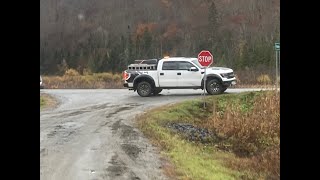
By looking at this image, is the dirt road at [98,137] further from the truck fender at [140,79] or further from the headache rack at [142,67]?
the headache rack at [142,67]

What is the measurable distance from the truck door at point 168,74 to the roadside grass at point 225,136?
0.25m

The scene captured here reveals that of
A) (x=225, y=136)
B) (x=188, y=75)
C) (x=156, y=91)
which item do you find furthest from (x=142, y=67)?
(x=225, y=136)

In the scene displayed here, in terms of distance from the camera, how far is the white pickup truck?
3.83m

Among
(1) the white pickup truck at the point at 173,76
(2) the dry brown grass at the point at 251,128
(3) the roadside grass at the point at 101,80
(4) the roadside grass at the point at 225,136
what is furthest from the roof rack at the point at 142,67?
(2) the dry brown grass at the point at 251,128

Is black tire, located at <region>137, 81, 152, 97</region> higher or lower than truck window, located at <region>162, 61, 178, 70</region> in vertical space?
lower

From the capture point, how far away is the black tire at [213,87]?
12.8ft

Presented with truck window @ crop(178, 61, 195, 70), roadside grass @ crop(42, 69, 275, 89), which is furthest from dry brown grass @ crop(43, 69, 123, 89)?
truck window @ crop(178, 61, 195, 70)

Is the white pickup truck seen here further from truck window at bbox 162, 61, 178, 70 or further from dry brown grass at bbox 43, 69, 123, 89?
dry brown grass at bbox 43, 69, 123, 89

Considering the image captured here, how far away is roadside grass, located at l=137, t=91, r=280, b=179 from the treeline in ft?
1.37

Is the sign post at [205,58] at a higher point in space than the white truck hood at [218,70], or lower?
higher

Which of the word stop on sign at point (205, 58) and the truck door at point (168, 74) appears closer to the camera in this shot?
the word stop on sign at point (205, 58)

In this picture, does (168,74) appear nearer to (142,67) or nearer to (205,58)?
(142,67)
